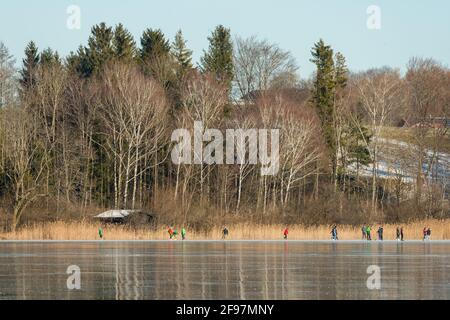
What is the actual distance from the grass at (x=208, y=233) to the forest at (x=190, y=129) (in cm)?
260

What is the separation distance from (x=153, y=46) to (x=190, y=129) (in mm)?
17962

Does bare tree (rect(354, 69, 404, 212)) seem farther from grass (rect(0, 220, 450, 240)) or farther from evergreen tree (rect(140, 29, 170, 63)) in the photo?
evergreen tree (rect(140, 29, 170, 63))

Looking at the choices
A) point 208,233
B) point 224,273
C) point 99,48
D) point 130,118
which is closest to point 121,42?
point 99,48

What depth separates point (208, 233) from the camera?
7362 centimetres

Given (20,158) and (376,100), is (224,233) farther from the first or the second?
(376,100)

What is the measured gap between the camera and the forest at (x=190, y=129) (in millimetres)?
80438

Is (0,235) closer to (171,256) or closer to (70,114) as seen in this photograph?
(70,114)

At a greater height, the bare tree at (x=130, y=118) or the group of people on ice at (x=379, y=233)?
the bare tree at (x=130, y=118)

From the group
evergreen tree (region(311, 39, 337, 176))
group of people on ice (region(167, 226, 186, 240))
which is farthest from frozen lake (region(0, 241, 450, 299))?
evergreen tree (region(311, 39, 337, 176))

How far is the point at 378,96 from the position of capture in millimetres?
88250

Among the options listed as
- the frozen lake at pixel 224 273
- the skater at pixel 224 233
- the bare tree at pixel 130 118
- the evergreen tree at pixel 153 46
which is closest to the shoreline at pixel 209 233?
the skater at pixel 224 233

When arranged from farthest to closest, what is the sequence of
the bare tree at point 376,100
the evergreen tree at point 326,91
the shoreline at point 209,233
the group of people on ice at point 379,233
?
the evergreen tree at point 326,91 → the bare tree at point 376,100 → the shoreline at point 209,233 → the group of people on ice at point 379,233

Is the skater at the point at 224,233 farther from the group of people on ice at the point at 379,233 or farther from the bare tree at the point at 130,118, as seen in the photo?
the bare tree at the point at 130,118
